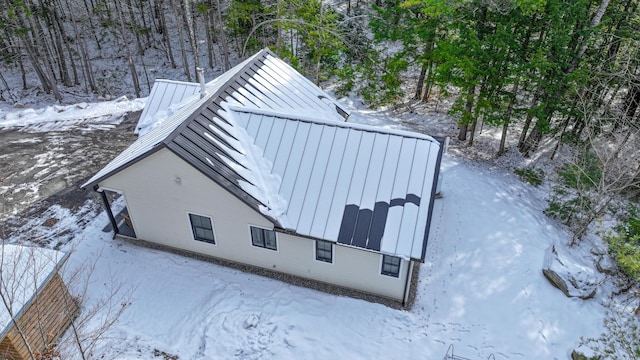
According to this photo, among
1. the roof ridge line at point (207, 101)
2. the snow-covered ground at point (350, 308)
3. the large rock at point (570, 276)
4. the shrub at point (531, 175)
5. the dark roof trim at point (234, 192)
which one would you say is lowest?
the snow-covered ground at point (350, 308)

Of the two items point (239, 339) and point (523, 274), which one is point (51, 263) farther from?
point (523, 274)

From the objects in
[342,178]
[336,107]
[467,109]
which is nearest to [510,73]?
[467,109]

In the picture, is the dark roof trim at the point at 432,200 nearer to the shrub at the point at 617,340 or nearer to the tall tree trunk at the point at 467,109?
the shrub at the point at 617,340

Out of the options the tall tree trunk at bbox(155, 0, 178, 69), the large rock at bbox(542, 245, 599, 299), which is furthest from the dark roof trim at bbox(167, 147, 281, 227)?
the tall tree trunk at bbox(155, 0, 178, 69)

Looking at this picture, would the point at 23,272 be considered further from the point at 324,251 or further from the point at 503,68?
the point at 503,68

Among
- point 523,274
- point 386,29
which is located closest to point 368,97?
point 386,29

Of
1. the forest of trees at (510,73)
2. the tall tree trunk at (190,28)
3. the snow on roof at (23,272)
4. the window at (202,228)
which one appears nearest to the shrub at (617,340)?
the forest of trees at (510,73)
